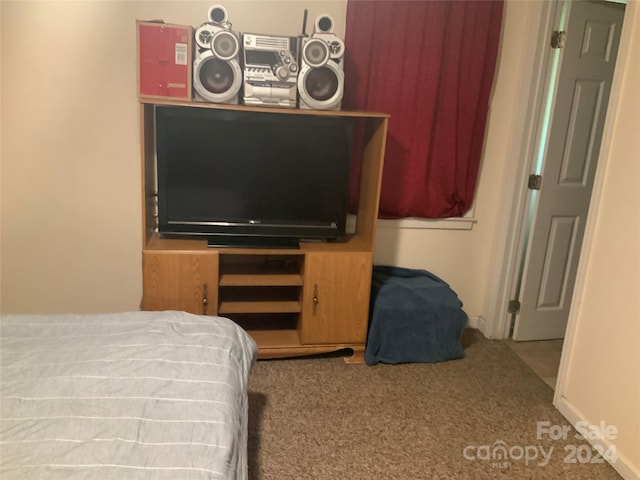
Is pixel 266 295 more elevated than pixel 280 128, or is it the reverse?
pixel 280 128

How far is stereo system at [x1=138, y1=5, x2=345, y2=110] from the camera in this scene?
7.72 ft

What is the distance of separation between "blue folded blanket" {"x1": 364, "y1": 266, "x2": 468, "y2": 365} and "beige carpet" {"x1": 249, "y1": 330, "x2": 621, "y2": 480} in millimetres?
63

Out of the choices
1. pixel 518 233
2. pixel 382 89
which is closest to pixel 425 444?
pixel 518 233

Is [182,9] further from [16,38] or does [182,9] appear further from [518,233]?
[518,233]

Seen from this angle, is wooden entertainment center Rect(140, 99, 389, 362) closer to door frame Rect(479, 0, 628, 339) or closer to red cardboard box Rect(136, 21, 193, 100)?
red cardboard box Rect(136, 21, 193, 100)

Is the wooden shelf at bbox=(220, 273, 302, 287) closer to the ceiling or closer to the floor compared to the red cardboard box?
closer to the floor

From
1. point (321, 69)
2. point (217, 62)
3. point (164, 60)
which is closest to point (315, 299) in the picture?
point (321, 69)

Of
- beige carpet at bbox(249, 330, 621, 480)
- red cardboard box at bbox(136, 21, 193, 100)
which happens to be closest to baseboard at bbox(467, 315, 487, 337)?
beige carpet at bbox(249, 330, 621, 480)

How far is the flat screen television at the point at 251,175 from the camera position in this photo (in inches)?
98.2

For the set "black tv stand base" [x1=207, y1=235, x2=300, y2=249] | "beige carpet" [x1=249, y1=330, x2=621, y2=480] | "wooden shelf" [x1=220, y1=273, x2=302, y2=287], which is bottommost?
"beige carpet" [x1=249, y1=330, x2=621, y2=480]

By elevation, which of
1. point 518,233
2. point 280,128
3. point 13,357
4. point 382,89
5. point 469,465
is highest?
point 382,89

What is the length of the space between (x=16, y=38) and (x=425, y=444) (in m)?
2.60

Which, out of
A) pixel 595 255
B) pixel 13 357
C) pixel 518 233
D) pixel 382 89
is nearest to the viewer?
pixel 13 357

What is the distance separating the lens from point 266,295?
2.92 meters
